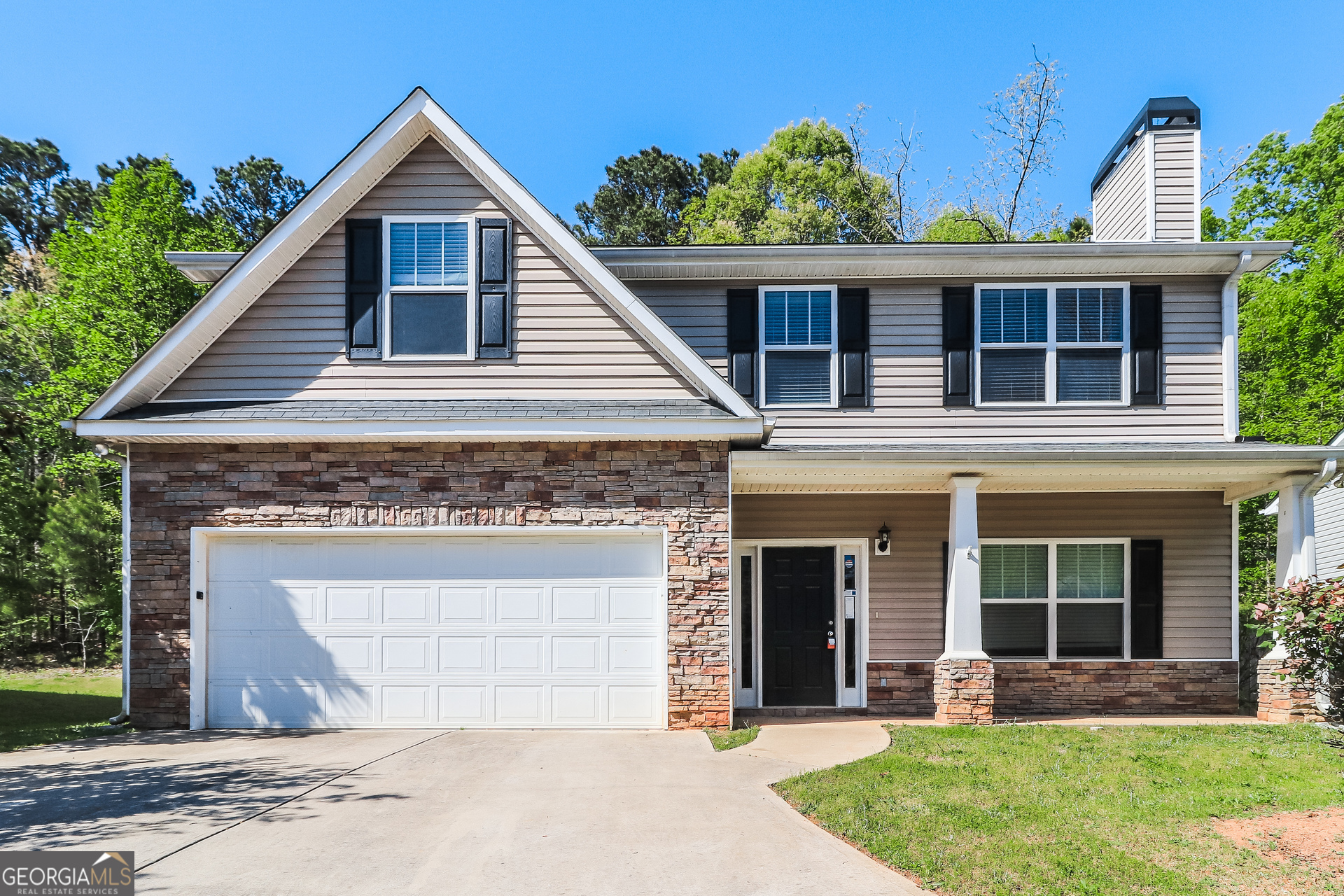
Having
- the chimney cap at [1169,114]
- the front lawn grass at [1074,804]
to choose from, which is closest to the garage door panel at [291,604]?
the front lawn grass at [1074,804]

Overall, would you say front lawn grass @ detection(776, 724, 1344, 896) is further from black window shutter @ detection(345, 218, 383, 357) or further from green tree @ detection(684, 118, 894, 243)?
green tree @ detection(684, 118, 894, 243)

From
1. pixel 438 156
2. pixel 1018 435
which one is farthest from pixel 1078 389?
pixel 438 156

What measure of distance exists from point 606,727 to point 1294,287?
2087cm

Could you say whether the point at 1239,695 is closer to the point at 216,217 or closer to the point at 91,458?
the point at 91,458

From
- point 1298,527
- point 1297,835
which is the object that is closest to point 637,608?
point 1297,835

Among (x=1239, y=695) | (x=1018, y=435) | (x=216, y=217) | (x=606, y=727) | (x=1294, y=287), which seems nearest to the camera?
(x=606, y=727)

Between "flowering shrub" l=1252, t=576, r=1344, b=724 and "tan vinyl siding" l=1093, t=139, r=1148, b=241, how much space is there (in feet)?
20.5

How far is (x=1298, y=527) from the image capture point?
33.0 ft

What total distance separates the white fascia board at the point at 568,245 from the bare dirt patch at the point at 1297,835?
556cm

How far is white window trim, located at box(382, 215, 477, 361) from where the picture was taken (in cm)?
941

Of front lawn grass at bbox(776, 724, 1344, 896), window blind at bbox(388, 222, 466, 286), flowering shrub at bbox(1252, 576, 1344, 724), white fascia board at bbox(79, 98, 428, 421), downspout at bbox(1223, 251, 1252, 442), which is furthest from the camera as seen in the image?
downspout at bbox(1223, 251, 1252, 442)

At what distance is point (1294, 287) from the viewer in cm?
2098

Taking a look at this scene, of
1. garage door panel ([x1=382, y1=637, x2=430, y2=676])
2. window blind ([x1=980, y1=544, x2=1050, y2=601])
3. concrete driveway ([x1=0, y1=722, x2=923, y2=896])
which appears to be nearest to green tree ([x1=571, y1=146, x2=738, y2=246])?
window blind ([x1=980, y1=544, x2=1050, y2=601])

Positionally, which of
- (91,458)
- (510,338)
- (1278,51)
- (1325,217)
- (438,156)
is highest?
(1278,51)
